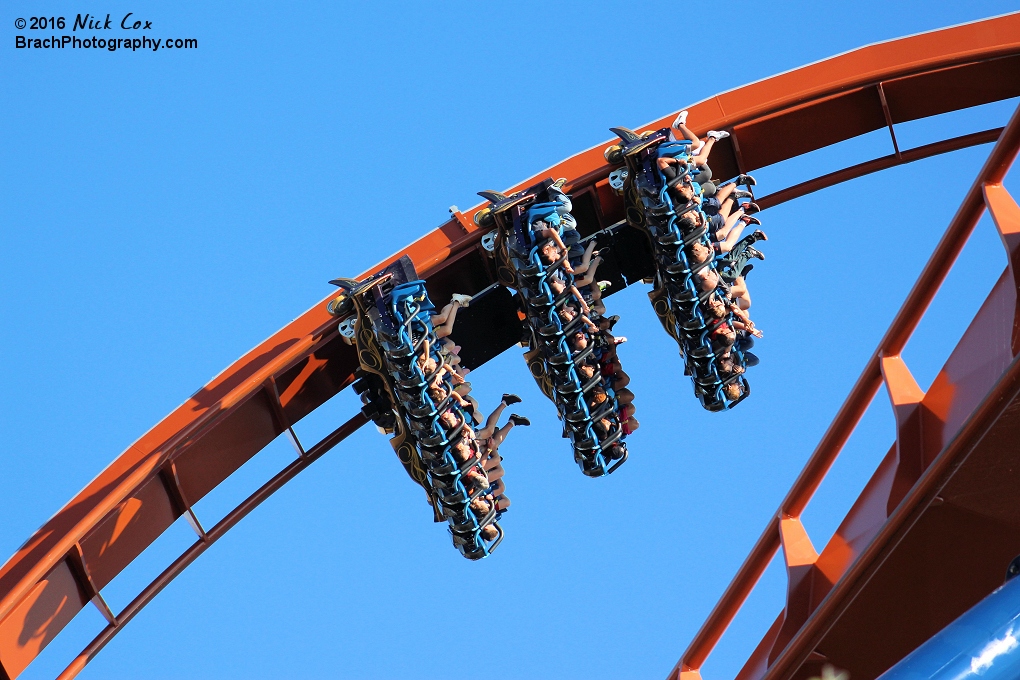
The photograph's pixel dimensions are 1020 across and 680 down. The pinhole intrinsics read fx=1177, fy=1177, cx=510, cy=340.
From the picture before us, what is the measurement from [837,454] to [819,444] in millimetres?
117

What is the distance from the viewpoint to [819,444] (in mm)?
6828

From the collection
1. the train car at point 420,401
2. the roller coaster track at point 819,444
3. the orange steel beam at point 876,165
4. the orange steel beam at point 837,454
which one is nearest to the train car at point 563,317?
the roller coaster track at point 819,444

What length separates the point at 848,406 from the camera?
259 inches

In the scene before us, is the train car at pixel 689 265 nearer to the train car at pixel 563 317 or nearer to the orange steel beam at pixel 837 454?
the train car at pixel 563 317

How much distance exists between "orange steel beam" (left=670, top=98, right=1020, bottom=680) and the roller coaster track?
1 centimetres

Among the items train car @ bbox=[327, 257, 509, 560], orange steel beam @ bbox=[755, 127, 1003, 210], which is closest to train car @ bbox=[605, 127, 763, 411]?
orange steel beam @ bbox=[755, 127, 1003, 210]

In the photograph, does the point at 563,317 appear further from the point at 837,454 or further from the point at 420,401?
the point at 837,454

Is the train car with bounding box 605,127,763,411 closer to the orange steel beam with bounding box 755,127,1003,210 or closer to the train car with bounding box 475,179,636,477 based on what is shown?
the train car with bounding box 475,179,636,477

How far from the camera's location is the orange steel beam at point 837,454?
5348 mm

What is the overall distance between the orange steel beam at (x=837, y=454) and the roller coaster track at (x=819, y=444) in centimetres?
1

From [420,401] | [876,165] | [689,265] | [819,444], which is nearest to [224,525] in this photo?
[420,401]

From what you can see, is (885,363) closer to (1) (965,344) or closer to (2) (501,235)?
(1) (965,344)

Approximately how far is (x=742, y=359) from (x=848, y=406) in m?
0.88

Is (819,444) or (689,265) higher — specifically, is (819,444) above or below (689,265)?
below
